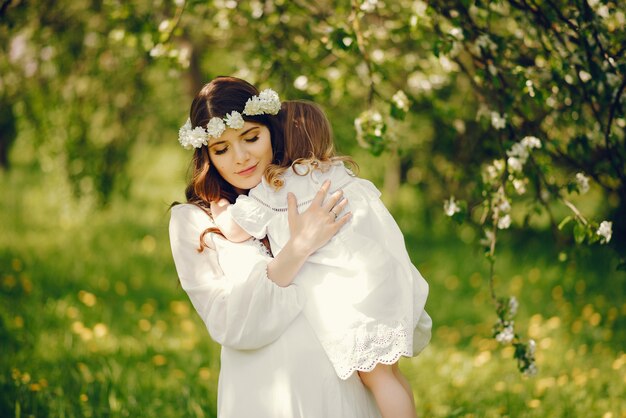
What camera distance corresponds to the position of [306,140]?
226 centimetres

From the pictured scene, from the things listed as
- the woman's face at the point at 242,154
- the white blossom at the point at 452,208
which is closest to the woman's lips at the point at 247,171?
the woman's face at the point at 242,154

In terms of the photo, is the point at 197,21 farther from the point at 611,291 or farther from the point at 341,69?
the point at 611,291

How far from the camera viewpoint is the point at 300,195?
7.22 feet

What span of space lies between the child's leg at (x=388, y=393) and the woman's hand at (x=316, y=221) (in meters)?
0.43

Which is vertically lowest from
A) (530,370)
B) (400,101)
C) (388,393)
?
(530,370)

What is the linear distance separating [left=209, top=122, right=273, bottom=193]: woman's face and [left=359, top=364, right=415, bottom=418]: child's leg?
742 mm

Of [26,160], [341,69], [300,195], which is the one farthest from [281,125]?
[26,160]

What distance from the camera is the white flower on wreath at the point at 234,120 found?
2139 millimetres

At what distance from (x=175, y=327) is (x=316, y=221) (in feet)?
8.14

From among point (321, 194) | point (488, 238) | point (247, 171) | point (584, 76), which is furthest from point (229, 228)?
point (584, 76)

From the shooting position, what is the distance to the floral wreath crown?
7.02ft

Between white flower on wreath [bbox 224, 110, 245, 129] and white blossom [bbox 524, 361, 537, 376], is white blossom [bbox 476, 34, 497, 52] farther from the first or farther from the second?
white blossom [bbox 524, 361, 537, 376]

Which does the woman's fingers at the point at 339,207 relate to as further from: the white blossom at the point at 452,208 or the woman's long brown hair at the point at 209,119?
the white blossom at the point at 452,208

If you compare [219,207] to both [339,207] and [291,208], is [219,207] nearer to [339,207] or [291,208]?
[291,208]
